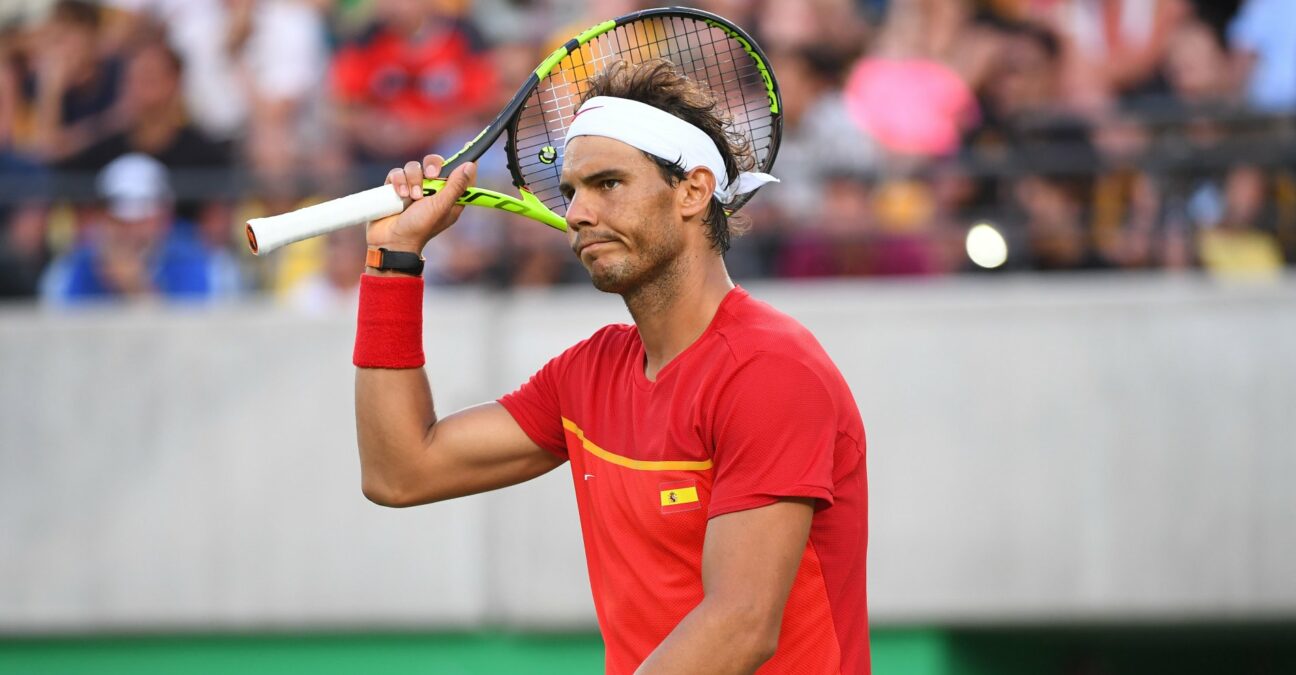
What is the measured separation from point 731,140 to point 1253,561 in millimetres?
4011

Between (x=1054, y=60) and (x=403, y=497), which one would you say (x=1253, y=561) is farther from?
(x=403, y=497)

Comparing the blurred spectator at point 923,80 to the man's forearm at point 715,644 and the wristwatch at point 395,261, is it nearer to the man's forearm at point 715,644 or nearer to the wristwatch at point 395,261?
the wristwatch at point 395,261

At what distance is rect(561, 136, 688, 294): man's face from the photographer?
10.5 ft

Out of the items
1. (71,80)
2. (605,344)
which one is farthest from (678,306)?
(71,80)

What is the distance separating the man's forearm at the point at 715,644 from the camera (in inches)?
110

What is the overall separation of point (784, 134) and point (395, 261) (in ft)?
15.0

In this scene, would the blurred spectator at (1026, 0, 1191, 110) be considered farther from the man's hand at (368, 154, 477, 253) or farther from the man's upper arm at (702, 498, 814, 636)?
the man's upper arm at (702, 498, 814, 636)

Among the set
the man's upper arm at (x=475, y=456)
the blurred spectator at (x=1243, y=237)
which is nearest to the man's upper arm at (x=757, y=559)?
the man's upper arm at (x=475, y=456)

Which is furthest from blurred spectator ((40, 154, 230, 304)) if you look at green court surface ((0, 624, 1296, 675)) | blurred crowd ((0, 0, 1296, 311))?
green court surface ((0, 624, 1296, 675))

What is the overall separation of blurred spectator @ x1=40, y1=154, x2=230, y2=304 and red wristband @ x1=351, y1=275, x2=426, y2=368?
4.45 m

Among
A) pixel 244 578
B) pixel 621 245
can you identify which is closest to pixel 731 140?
pixel 621 245

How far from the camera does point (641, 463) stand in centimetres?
318

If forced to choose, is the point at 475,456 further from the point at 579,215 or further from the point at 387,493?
the point at 579,215

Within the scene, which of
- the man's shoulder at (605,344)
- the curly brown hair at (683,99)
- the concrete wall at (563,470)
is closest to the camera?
the curly brown hair at (683,99)
